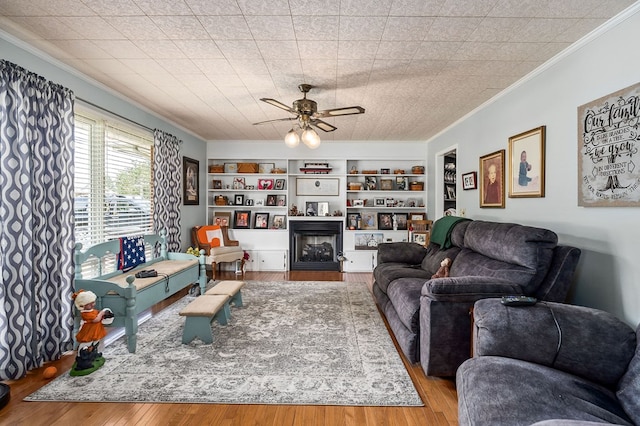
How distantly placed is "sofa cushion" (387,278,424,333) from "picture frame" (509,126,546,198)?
1.33 meters

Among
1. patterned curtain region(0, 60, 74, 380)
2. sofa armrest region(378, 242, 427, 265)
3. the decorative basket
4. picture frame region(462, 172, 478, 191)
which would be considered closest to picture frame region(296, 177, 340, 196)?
the decorative basket

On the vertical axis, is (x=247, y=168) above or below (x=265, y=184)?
above

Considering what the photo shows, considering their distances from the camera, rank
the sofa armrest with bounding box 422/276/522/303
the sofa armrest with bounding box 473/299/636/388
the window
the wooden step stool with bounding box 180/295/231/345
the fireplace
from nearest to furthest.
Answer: the sofa armrest with bounding box 473/299/636/388 → the sofa armrest with bounding box 422/276/522/303 → the wooden step stool with bounding box 180/295/231/345 → the window → the fireplace

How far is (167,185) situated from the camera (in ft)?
14.4

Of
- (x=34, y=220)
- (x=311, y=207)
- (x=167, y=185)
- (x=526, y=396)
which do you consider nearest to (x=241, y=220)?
(x=311, y=207)

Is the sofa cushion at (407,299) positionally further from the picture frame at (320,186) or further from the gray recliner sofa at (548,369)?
the picture frame at (320,186)

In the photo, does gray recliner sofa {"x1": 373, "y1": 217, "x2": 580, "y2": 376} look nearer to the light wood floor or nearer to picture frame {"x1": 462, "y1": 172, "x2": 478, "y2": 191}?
the light wood floor

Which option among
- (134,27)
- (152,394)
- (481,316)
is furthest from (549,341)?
(134,27)

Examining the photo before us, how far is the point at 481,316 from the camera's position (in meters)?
1.72

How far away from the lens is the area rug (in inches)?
80.4

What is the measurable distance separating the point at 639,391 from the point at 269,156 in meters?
5.69

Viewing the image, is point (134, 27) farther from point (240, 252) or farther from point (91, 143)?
point (240, 252)

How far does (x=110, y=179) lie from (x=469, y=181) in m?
4.48

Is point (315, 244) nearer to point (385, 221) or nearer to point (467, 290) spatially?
point (385, 221)
